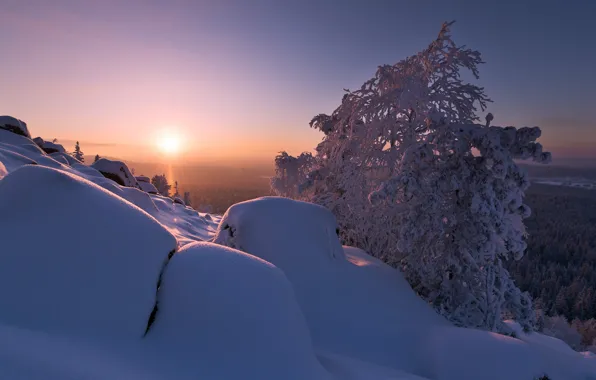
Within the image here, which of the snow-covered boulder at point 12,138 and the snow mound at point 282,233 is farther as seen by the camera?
the snow-covered boulder at point 12,138

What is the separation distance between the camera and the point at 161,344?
94.8 inches

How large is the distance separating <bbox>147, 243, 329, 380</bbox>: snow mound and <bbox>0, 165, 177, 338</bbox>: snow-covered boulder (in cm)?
21

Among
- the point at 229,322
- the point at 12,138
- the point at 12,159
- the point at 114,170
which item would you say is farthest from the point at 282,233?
the point at 12,138

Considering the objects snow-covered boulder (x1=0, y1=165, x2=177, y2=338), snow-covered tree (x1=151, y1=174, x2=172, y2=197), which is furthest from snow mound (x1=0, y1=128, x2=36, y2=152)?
snow-covered tree (x1=151, y1=174, x2=172, y2=197)

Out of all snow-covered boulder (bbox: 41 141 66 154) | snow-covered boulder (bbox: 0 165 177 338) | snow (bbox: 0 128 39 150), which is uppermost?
snow (bbox: 0 128 39 150)

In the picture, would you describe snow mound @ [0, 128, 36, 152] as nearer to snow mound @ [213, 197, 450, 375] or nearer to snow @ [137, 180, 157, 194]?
snow @ [137, 180, 157, 194]

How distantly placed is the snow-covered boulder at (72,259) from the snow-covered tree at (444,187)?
446 centimetres

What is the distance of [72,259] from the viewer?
2.40 metres

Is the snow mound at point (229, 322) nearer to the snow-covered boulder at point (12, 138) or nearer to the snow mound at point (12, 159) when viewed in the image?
the snow mound at point (12, 159)

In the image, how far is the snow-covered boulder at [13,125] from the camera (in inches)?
502

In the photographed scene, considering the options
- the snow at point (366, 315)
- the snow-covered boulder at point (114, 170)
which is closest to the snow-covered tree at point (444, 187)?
the snow at point (366, 315)

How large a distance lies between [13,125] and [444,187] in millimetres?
17706

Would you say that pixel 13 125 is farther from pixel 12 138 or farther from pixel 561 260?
pixel 561 260

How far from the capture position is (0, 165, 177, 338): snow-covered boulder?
2.15 m
